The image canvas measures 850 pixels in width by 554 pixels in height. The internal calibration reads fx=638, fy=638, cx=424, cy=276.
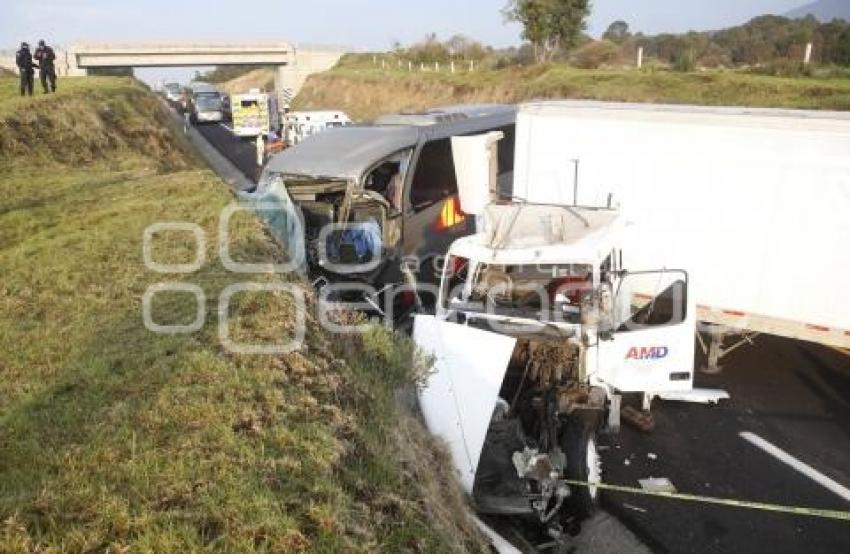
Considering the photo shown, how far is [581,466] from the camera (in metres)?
5.39

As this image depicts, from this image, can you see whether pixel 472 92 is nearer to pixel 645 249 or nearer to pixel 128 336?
pixel 645 249

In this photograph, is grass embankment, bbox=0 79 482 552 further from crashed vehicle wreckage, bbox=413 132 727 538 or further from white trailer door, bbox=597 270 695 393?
white trailer door, bbox=597 270 695 393

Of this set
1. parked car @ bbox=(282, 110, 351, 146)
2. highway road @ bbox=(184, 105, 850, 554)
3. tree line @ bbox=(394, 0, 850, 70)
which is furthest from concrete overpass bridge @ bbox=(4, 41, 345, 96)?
highway road @ bbox=(184, 105, 850, 554)

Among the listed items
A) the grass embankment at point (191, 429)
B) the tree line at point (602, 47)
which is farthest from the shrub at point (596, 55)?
the grass embankment at point (191, 429)

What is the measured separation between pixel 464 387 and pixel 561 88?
27.7 metres

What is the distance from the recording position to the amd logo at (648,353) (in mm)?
6234

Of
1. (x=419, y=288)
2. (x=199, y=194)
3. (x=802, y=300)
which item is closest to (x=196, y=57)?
(x=199, y=194)

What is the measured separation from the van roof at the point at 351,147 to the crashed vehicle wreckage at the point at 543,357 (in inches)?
120

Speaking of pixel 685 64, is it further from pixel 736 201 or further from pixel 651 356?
pixel 651 356

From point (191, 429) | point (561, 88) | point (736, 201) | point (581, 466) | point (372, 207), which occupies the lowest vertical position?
point (581, 466)

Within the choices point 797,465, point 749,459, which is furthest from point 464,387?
point 797,465

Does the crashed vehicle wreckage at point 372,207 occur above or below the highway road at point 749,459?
above

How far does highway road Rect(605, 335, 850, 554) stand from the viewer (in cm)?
535

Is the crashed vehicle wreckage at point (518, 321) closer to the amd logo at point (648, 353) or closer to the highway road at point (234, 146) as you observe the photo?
the amd logo at point (648, 353)
